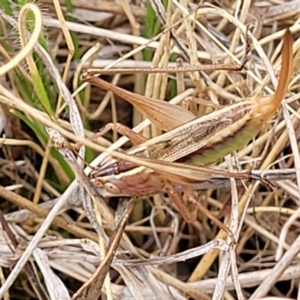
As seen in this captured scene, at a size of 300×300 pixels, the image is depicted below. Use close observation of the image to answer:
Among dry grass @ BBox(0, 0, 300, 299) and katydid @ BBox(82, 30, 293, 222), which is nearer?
katydid @ BBox(82, 30, 293, 222)

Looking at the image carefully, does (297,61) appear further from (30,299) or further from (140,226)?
(30,299)

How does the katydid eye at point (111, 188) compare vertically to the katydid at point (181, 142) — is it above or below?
below

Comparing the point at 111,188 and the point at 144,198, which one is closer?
the point at 111,188

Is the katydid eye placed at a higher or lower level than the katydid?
lower

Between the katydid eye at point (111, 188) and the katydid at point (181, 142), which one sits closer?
the katydid at point (181, 142)
